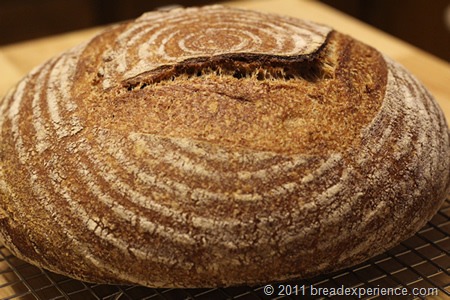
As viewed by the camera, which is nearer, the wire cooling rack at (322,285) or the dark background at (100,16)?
the wire cooling rack at (322,285)

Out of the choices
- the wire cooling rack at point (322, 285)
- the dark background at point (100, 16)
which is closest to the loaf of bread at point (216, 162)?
the wire cooling rack at point (322, 285)

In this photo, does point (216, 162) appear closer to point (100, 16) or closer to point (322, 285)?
point (322, 285)

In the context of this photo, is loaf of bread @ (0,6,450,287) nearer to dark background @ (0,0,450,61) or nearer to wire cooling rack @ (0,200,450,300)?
wire cooling rack @ (0,200,450,300)

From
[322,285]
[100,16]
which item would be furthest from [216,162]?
[100,16]

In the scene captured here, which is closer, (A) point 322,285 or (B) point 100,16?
(A) point 322,285

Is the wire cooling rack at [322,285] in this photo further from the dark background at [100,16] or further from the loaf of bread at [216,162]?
the dark background at [100,16]

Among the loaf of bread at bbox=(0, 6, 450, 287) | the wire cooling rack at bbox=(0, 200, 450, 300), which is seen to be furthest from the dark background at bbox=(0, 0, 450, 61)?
the wire cooling rack at bbox=(0, 200, 450, 300)
